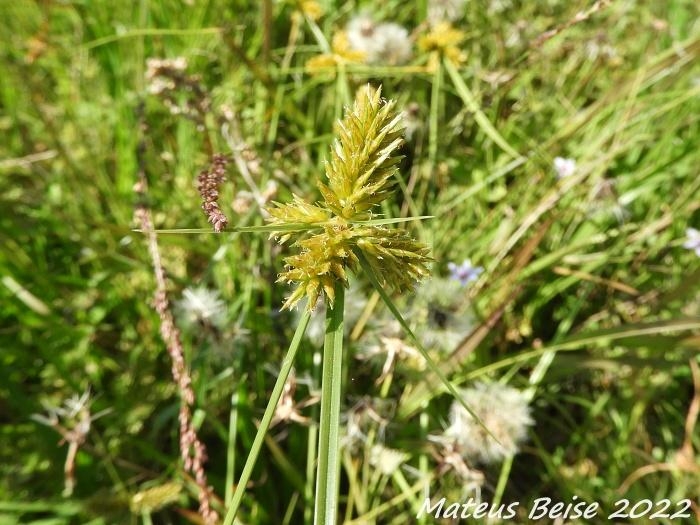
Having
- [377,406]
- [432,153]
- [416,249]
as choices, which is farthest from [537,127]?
[416,249]

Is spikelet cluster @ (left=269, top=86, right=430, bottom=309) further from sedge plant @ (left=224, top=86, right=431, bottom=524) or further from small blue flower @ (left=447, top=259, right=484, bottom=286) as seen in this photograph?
Result: small blue flower @ (left=447, top=259, right=484, bottom=286)

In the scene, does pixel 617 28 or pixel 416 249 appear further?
pixel 617 28

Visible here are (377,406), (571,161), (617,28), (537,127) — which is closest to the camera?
(377,406)

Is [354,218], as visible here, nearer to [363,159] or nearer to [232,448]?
[363,159]

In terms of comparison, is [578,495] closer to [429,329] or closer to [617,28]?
[429,329]

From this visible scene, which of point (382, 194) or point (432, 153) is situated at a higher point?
point (432, 153)

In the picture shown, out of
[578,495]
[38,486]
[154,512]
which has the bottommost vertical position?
[578,495]

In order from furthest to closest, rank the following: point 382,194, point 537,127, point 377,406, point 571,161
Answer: point 537,127 < point 571,161 < point 377,406 < point 382,194
